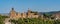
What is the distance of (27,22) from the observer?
21500mm

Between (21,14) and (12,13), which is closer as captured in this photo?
(12,13)

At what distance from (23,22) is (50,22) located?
332cm

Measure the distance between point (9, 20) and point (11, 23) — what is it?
2.87 ft

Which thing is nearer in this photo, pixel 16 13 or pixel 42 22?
pixel 42 22

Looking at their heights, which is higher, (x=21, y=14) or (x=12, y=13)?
(x=12, y=13)

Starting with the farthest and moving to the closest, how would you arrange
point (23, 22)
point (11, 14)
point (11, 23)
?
1. point (11, 14)
2. point (11, 23)
3. point (23, 22)

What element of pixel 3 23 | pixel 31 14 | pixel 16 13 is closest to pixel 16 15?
pixel 16 13

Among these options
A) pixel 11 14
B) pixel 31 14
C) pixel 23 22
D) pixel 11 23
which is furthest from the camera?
pixel 31 14

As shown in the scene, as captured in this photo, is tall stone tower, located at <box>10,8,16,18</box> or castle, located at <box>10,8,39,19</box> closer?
tall stone tower, located at <box>10,8,16,18</box>

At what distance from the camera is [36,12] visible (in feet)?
91.5

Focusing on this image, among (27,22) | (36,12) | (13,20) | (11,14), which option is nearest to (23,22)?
(27,22)

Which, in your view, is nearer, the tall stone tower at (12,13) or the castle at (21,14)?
the tall stone tower at (12,13)

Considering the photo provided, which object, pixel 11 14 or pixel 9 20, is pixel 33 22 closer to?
pixel 9 20

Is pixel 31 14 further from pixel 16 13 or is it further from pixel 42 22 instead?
pixel 42 22
